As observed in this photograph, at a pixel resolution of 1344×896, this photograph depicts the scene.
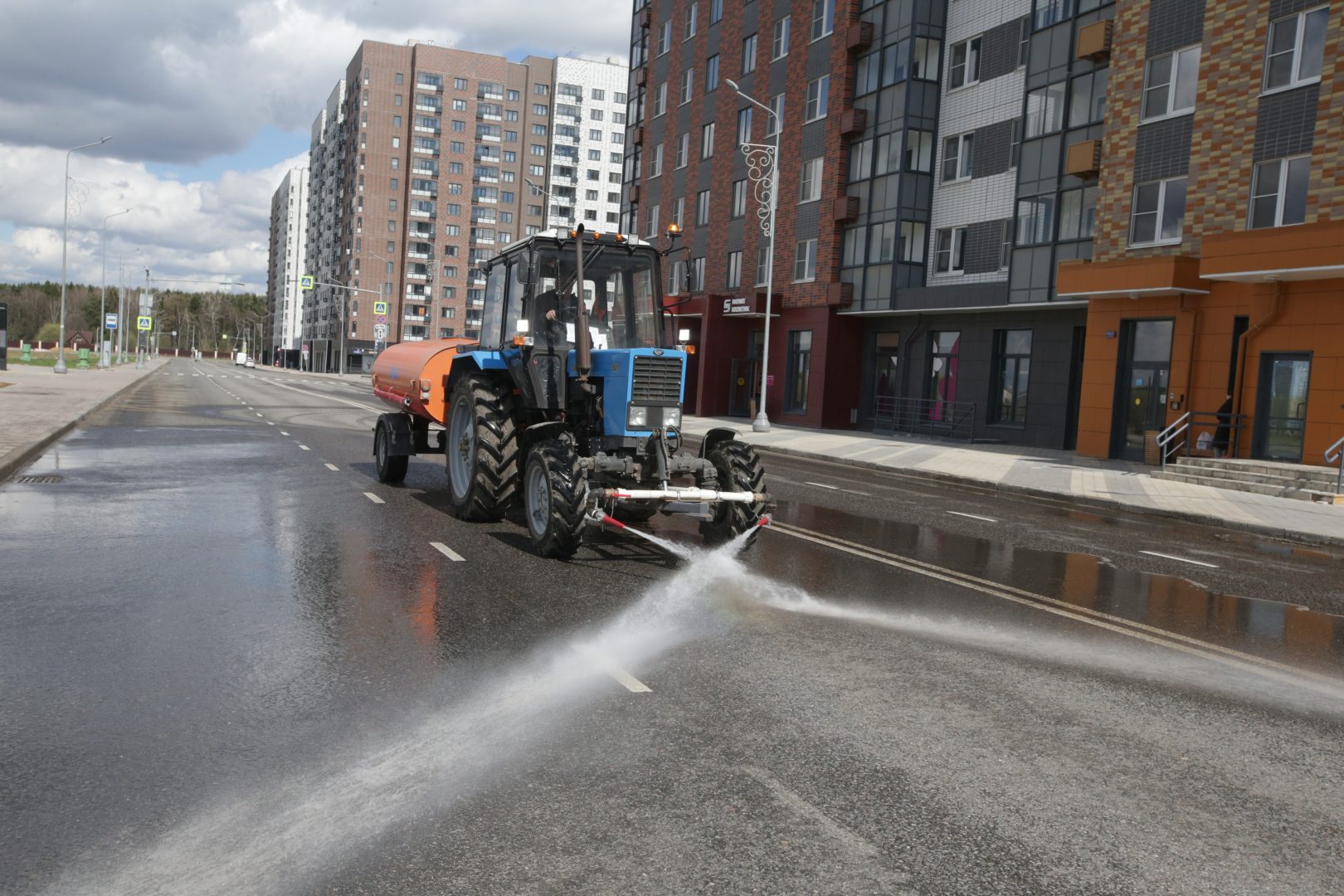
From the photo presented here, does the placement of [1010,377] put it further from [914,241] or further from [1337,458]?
[1337,458]

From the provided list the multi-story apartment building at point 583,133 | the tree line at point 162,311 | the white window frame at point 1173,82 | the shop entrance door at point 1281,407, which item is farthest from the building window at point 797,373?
the tree line at point 162,311

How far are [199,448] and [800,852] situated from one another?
17644 millimetres

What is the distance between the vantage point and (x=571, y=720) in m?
4.99

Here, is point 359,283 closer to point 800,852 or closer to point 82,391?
point 82,391

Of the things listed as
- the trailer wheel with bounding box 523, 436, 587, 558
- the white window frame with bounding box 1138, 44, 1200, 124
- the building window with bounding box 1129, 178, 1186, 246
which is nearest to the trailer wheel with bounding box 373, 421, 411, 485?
the trailer wheel with bounding box 523, 436, 587, 558

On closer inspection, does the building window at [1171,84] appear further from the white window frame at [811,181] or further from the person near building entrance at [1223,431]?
the white window frame at [811,181]

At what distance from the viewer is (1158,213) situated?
83.8ft

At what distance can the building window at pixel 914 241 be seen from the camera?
3528 cm

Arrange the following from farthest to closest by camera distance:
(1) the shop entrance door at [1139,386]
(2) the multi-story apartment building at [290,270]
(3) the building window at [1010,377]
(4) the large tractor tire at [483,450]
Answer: (2) the multi-story apartment building at [290,270], (3) the building window at [1010,377], (1) the shop entrance door at [1139,386], (4) the large tractor tire at [483,450]

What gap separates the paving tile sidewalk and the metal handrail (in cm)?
68

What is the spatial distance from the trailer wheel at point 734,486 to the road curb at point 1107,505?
7.29 meters

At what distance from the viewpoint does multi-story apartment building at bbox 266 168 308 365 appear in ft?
541

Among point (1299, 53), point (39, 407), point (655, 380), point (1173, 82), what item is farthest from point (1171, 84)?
point (39, 407)

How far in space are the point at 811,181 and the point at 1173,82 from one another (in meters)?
15.3
